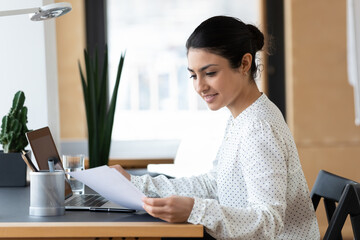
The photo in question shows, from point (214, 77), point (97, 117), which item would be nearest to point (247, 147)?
point (214, 77)

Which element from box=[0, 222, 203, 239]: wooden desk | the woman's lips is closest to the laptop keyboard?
box=[0, 222, 203, 239]: wooden desk

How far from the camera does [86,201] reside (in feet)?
6.01

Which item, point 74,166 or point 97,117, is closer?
point 74,166

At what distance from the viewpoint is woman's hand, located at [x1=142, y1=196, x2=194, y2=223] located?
4.62 ft

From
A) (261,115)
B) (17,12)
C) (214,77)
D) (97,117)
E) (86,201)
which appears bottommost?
(86,201)

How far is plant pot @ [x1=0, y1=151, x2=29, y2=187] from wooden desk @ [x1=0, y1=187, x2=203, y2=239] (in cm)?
77

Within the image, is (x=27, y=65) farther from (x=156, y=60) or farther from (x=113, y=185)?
(x=156, y=60)

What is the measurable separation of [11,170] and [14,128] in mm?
164

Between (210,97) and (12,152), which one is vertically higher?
(210,97)

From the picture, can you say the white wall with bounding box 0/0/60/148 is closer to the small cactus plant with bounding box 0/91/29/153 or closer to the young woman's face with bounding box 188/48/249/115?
the small cactus plant with bounding box 0/91/29/153

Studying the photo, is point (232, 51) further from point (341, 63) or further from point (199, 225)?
point (341, 63)

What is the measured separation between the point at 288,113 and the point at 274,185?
3263 millimetres

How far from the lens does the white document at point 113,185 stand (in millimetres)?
1496

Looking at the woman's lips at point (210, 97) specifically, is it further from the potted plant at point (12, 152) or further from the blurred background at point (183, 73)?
the blurred background at point (183, 73)
